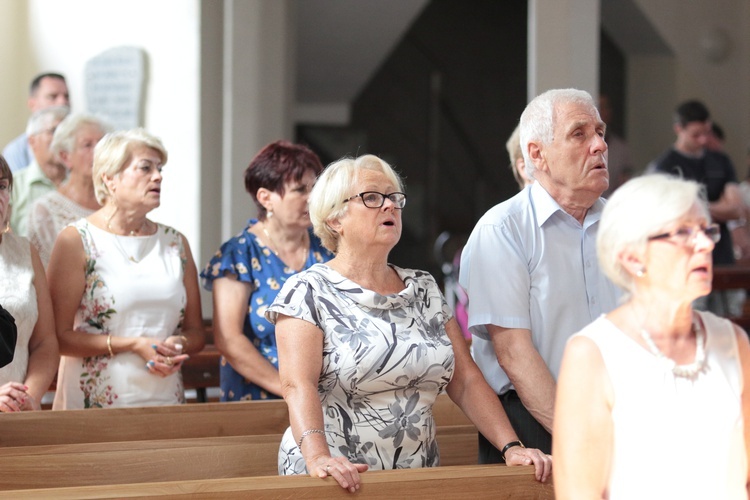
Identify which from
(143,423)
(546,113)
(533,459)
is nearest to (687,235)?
(533,459)

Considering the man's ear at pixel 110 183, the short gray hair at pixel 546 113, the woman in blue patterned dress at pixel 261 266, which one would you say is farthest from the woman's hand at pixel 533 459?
the man's ear at pixel 110 183

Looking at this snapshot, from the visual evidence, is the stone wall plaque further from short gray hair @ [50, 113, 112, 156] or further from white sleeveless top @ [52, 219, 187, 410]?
white sleeveless top @ [52, 219, 187, 410]

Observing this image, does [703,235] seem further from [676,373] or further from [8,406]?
[8,406]

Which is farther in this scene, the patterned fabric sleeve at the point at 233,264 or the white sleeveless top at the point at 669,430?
the patterned fabric sleeve at the point at 233,264

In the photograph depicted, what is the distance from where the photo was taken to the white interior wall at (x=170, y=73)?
6.02m

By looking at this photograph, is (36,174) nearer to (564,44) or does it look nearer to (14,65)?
(14,65)

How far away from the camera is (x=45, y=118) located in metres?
4.91

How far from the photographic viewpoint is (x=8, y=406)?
2.89 meters

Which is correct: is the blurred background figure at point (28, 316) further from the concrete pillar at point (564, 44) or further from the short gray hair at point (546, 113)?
the concrete pillar at point (564, 44)

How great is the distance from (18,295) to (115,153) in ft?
2.01

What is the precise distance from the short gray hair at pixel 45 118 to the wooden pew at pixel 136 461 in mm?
2601

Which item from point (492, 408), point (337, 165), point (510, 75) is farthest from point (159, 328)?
point (510, 75)

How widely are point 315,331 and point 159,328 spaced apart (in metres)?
1.16

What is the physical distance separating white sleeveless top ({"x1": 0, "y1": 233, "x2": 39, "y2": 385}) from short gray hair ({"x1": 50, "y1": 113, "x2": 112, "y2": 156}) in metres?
1.10
